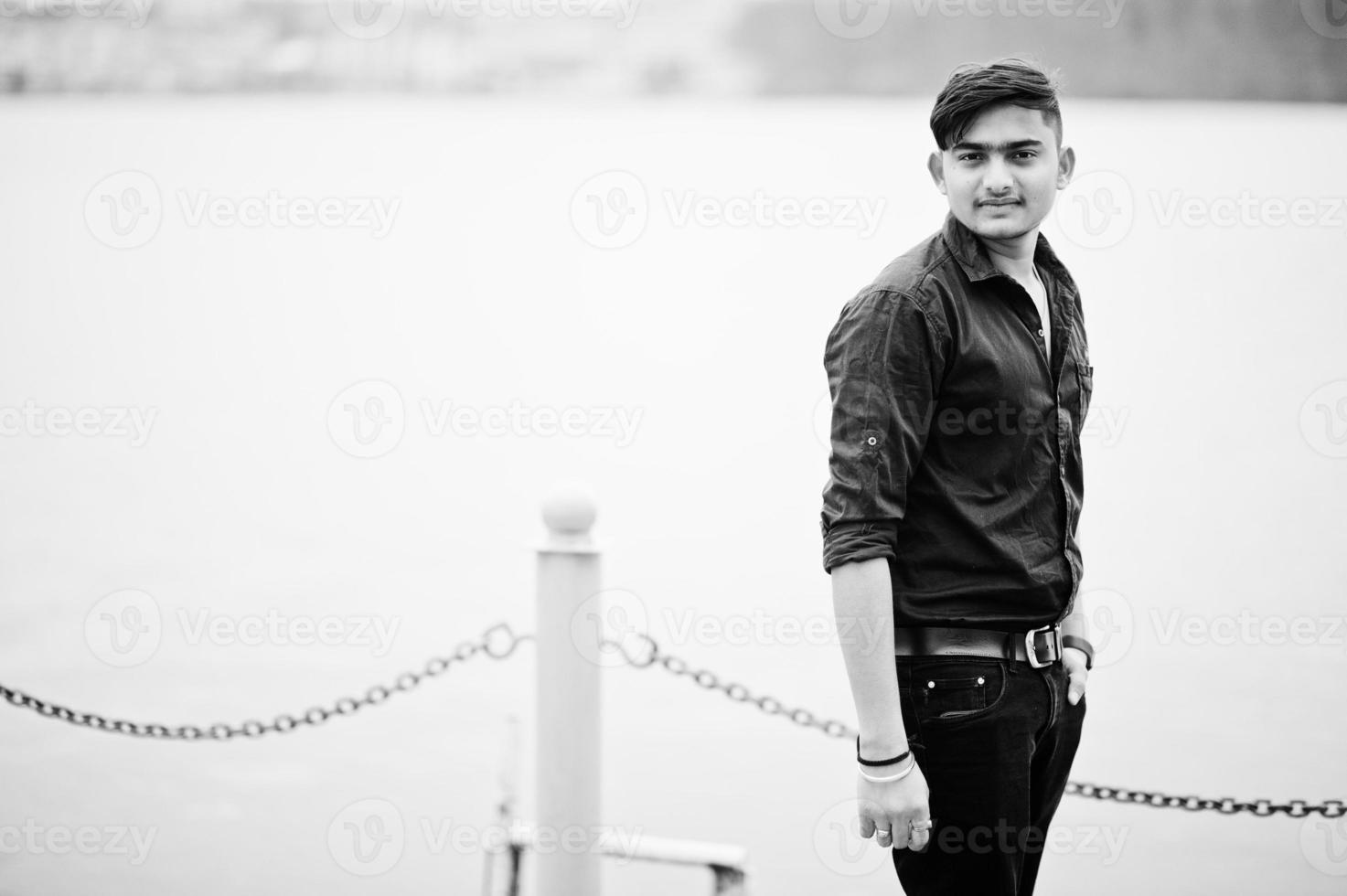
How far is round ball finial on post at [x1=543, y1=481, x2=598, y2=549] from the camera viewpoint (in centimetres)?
236

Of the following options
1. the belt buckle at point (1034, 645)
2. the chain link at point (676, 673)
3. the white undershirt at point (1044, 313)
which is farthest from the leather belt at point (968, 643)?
the chain link at point (676, 673)

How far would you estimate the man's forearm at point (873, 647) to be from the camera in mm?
1496

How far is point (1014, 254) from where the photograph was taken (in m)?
1.71

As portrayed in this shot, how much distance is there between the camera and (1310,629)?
4754mm

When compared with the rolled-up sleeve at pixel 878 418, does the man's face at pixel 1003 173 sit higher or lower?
higher

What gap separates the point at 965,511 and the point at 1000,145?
20.4 inches

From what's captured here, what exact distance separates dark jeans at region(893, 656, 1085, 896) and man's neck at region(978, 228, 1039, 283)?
56 cm

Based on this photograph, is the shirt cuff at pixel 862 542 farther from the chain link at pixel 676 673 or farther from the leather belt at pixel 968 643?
the chain link at pixel 676 673

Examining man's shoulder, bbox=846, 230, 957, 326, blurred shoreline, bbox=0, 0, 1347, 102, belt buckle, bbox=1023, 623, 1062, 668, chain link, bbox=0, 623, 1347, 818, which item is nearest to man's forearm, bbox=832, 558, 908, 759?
belt buckle, bbox=1023, 623, 1062, 668

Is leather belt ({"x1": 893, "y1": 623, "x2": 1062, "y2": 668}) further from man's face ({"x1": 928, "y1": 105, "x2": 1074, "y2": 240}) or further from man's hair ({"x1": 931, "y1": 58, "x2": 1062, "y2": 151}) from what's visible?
man's hair ({"x1": 931, "y1": 58, "x2": 1062, "y2": 151})

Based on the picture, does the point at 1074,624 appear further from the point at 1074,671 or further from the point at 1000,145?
the point at 1000,145

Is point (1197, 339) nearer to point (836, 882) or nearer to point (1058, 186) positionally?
point (836, 882)

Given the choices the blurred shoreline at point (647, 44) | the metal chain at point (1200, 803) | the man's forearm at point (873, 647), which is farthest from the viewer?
the blurred shoreline at point (647, 44)

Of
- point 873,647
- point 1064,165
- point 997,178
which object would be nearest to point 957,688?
point 873,647
